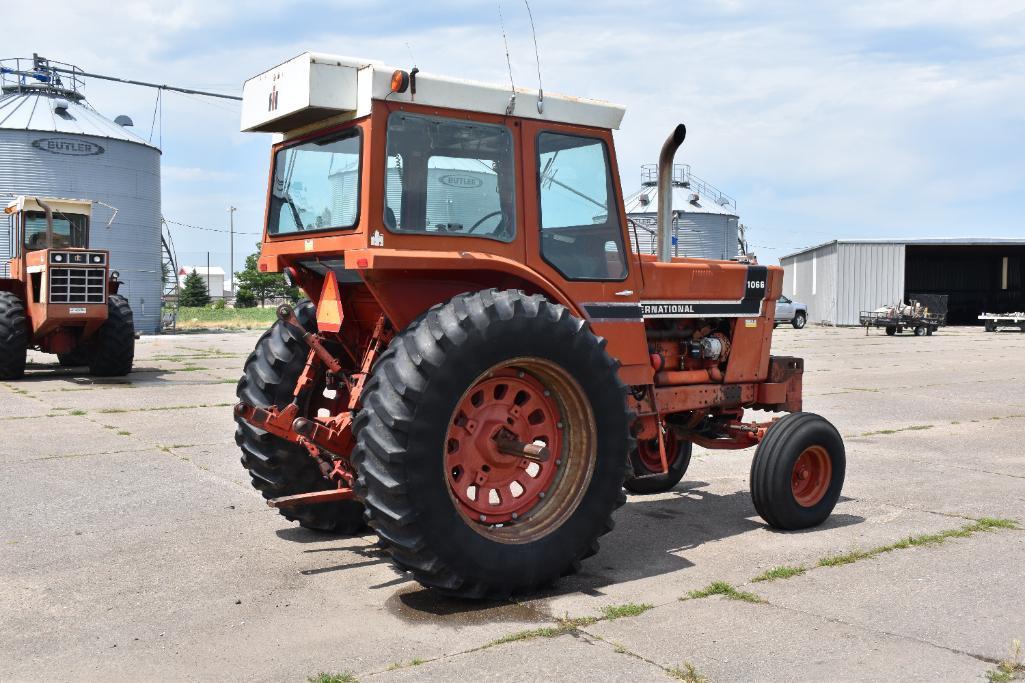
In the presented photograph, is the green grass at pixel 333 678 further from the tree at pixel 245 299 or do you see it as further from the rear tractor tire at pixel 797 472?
the tree at pixel 245 299

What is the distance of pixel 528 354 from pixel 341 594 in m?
1.57

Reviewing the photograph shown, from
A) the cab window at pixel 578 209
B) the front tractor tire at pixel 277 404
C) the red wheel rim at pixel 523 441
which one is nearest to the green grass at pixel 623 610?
the red wheel rim at pixel 523 441

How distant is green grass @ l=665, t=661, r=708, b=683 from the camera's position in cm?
401

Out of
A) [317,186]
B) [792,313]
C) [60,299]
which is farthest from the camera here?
[792,313]

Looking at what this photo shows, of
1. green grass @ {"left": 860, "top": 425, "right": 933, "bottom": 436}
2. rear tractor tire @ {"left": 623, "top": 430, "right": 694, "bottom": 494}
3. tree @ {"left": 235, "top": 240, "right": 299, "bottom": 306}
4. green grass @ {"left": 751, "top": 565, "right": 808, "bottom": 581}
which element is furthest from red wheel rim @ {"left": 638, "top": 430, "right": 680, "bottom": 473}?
tree @ {"left": 235, "top": 240, "right": 299, "bottom": 306}

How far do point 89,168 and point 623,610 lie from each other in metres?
32.6

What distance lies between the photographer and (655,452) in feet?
24.1

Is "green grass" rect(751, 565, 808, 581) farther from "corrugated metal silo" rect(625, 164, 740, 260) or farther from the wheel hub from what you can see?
"corrugated metal silo" rect(625, 164, 740, 260)

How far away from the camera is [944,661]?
4223mm

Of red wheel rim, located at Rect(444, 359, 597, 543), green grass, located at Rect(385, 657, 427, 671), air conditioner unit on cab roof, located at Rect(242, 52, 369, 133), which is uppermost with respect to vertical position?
air conditioner unit on cab roof, located at Rect(242, 52, 369, 133)

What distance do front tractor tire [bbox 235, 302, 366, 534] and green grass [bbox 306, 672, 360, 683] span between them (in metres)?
2.12

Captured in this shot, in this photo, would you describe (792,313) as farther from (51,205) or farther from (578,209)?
(578,209)

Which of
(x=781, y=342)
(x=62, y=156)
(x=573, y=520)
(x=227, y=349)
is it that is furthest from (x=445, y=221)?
(x=62, y=156)

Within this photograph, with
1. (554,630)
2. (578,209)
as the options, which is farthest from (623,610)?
(578,209)
